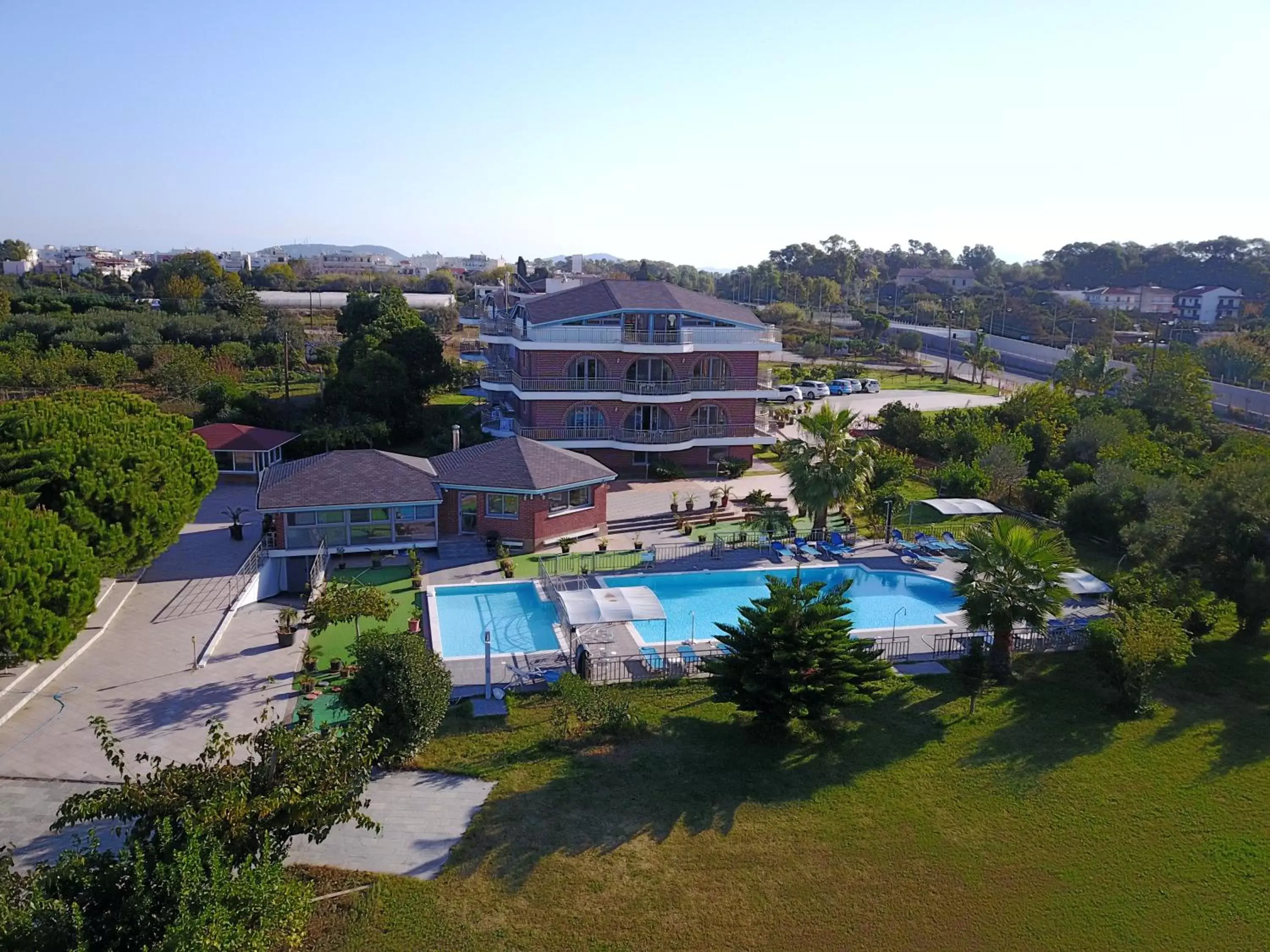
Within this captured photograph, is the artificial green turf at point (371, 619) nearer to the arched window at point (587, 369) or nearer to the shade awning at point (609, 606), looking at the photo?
the shade awning at point (609, 606)

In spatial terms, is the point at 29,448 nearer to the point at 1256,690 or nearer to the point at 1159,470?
the point at 1256,690

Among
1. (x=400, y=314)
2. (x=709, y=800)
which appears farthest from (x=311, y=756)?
(x=400, y=314)

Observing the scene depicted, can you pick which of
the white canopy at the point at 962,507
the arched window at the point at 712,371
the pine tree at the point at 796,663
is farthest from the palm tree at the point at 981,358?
the pine tree at the point at 796,663

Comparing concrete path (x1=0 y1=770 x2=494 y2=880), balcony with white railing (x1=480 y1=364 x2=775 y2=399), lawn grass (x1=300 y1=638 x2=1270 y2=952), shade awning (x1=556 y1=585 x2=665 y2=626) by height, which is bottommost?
lawn grass (x1=300 y1=638 x2=1270 y2=952)

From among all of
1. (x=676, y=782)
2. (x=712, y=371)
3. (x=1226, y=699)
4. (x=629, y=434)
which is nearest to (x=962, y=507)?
(x=1226, y=699)

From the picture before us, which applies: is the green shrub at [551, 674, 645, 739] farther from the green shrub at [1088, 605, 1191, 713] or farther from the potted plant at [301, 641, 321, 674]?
the green shrub at [1088, 605, 1191, 713]

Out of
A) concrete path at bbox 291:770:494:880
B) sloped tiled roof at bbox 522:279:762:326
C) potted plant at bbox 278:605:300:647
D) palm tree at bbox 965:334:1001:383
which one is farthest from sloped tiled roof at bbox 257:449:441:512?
palm tree at bbox 965:334:1001:383

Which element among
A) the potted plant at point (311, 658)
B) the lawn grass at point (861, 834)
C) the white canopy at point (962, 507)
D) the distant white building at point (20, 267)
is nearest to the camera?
the lawn grass at point (861, 834)
